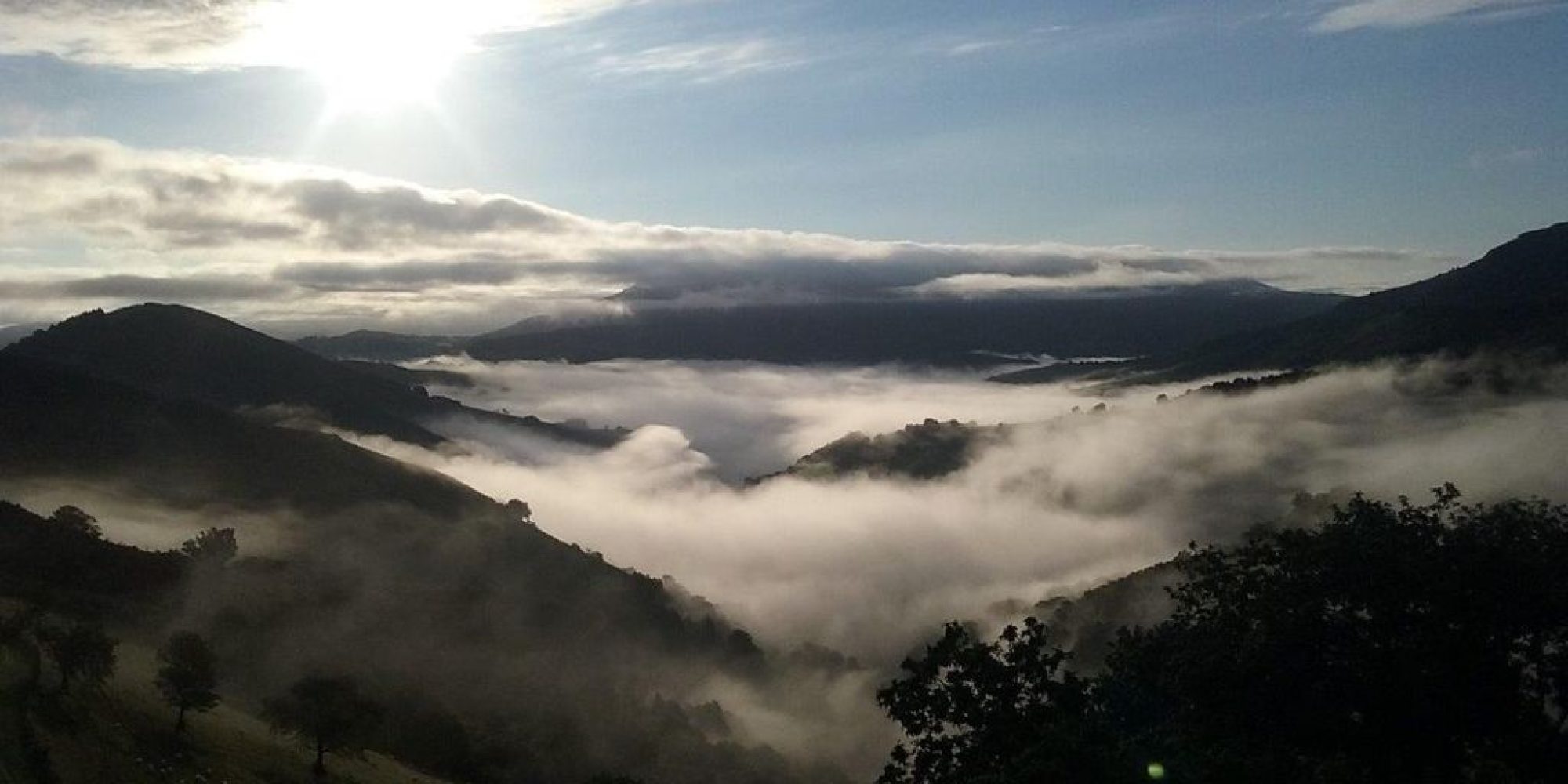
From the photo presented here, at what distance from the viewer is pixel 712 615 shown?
188500mm

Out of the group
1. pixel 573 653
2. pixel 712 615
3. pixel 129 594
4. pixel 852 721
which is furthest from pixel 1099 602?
pixel 129 594

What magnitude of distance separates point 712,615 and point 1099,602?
203ft

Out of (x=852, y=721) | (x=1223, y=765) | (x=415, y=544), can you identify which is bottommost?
(x=852, y=721)

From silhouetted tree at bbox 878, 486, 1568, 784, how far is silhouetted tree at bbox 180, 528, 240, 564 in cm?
10531

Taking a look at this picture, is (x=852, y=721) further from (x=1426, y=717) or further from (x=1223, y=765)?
(x=1223, y=765)

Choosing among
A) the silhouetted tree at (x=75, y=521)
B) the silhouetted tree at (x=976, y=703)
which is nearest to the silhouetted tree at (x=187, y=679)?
the silhouetted tree at (x=976, y=703)

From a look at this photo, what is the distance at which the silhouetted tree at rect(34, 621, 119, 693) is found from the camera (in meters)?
57.4

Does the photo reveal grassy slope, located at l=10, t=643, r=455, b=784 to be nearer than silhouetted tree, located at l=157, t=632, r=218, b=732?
Yes

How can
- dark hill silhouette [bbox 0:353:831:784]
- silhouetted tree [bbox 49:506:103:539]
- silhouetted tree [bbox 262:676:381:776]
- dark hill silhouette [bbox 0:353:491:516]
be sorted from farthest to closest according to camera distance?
dark hill silhouette [bbox 0:353:491:516] < silhouetted tree [bbox 49:506:103:539] < dark hill silhouette [bbox 0:353:831:784] < silhouetted tree [bbox 262:676:381:776]

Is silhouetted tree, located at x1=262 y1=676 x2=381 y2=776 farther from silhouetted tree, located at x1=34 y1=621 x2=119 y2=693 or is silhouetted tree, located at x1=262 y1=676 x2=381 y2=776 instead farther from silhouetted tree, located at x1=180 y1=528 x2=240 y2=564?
silhouetted tree, located at x1=180 y1=528 x2=240 y2=564

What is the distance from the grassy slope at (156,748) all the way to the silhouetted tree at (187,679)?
0.69 m

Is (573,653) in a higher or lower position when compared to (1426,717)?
lower

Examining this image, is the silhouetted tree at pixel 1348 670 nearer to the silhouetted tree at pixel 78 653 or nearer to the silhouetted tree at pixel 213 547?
the silhouetted tree at pixel 78 653

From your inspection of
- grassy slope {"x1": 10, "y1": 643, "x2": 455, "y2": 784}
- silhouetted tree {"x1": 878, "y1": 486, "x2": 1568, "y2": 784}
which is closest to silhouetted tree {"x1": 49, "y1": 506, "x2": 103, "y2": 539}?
grassy slope {"x1": 10, "y1": 643, "x2": 455, "y2": 784}
